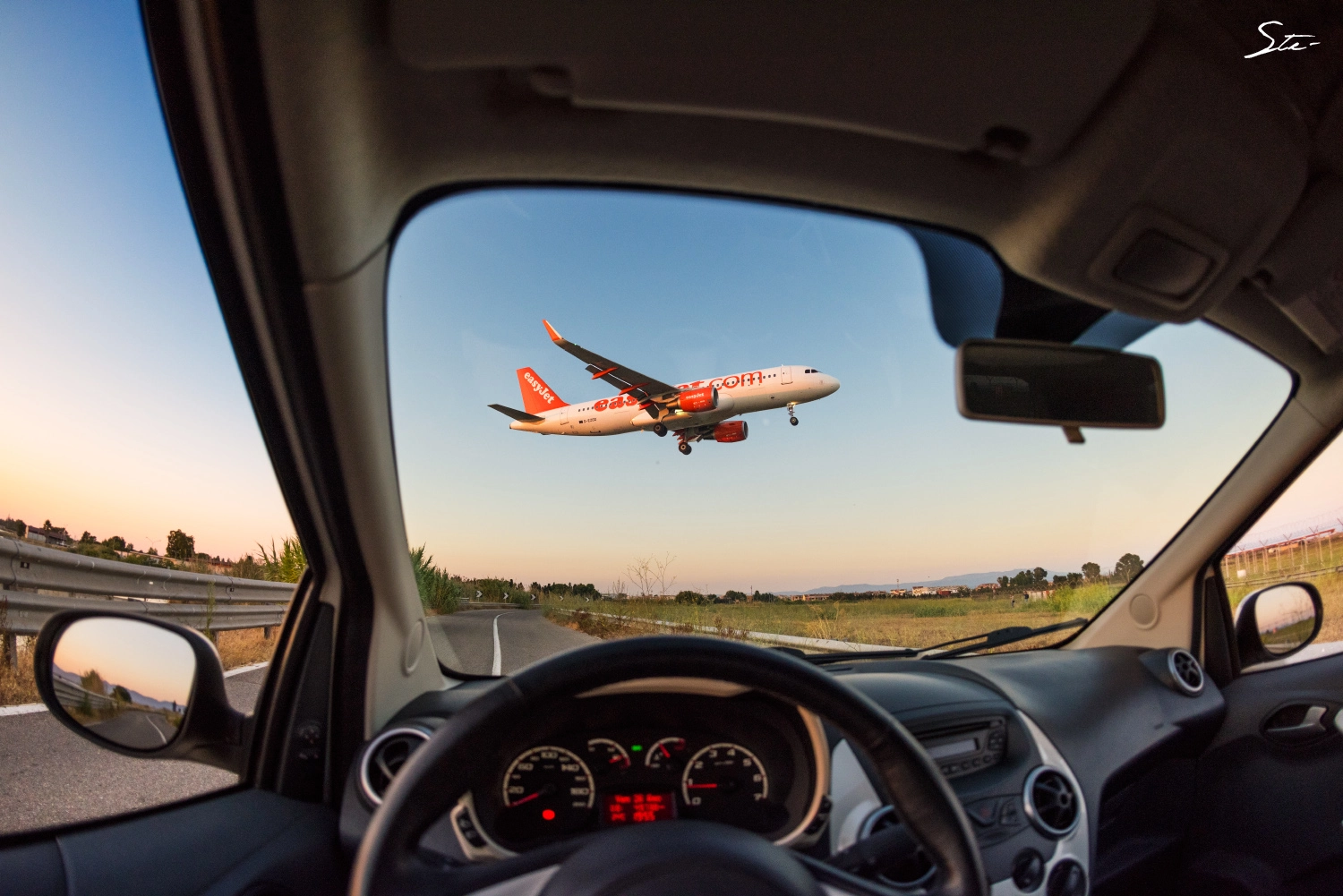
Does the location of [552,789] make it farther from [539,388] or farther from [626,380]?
[626,380]

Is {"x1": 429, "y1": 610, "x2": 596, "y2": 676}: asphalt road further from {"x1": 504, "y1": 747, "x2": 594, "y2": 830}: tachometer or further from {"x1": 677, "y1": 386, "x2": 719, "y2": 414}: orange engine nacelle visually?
{"x1": 677, "y1": 386, "x2": 719, "y2": 414}: orange engine nacelle

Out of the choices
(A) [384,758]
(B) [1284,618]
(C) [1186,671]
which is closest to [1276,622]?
(B) [1284,618]

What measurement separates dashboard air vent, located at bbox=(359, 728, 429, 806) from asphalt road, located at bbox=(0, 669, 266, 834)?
1.51 ft

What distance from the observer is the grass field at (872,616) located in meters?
2.58

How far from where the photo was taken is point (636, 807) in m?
2.17

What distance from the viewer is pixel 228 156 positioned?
1.78 meters

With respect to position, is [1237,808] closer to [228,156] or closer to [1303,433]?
[1303,433]

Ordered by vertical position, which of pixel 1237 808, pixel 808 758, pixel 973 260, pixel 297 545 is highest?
pixel 973 260

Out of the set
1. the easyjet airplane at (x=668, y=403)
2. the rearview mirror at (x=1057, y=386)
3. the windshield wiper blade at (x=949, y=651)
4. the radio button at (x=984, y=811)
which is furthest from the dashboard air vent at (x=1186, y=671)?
the easyjet airplane at (x=668, y=403)

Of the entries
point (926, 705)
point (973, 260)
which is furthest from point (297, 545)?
point (973, 260)

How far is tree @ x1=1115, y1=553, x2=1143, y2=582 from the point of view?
3.55m

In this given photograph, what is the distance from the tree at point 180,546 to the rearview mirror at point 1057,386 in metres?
2.80

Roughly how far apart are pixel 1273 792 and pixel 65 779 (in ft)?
15.0

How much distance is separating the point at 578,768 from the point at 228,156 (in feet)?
6.58
